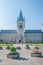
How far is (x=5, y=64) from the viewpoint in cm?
1609

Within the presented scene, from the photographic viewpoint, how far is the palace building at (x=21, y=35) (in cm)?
10725

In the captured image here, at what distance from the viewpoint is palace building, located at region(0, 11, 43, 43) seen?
352 ft

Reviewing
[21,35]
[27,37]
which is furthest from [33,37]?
[21,35]

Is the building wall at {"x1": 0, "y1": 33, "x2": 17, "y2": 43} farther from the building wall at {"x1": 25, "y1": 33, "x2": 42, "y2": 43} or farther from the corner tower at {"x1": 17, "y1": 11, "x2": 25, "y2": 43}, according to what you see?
the building wall at {"x1": 25, "y1": 33, "x2": 42, "y2": 43}

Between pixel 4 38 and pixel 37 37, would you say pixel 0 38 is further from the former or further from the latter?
pixel 37 37

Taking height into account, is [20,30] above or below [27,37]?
above

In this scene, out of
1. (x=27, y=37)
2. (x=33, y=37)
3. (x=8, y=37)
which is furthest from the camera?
(x=33, y=37)

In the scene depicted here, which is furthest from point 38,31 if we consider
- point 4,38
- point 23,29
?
point 4,38

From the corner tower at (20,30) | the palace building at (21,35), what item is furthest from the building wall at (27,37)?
the corner tower at (20,30)

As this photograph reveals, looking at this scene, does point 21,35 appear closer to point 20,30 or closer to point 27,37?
point 20,30

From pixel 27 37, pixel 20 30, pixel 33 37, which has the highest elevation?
pixel 20 30

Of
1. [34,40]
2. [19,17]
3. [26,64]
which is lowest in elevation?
[26,64]

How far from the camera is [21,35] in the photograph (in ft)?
350

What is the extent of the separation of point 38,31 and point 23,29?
38.5ft
